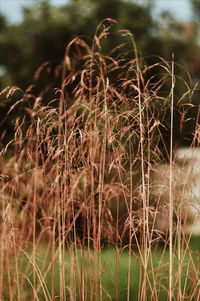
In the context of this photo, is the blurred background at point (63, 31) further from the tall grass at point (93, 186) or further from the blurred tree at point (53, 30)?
the tall grass at point (93, 186)

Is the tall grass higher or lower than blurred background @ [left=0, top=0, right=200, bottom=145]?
lower

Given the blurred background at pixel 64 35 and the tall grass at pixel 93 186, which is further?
the blurred background at pixel 64 35

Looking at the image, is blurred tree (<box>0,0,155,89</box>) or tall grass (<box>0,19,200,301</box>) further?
blurred tree (<box>0,0,155,89</box>)

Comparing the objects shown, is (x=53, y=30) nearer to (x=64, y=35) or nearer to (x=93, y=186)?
(x=64, y=35)

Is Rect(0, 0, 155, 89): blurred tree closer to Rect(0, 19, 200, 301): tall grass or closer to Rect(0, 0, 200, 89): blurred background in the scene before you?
Rect(0, 0, 200, 89): blurred background

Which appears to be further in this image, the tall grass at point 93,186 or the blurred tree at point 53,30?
the blurred tree at point 53,30

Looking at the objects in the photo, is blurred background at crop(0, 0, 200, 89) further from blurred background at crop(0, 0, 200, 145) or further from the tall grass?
the tall grass

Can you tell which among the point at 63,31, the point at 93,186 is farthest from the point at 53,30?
the point at 93,186

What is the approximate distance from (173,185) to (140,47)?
7138 mm

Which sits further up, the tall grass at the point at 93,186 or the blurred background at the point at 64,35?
the blurred background at the point at 64,35

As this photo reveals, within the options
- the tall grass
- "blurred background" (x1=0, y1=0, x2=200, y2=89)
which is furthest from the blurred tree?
the tall grass

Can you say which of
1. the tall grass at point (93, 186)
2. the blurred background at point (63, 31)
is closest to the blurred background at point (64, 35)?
the blurred background at point (63, 31)

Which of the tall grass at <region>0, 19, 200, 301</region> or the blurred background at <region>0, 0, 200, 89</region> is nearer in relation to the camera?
the tall grass at <region>0, 19, 200, 301</region>

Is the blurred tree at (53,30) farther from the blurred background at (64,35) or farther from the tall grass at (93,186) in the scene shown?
the tall grass at (93,186)
